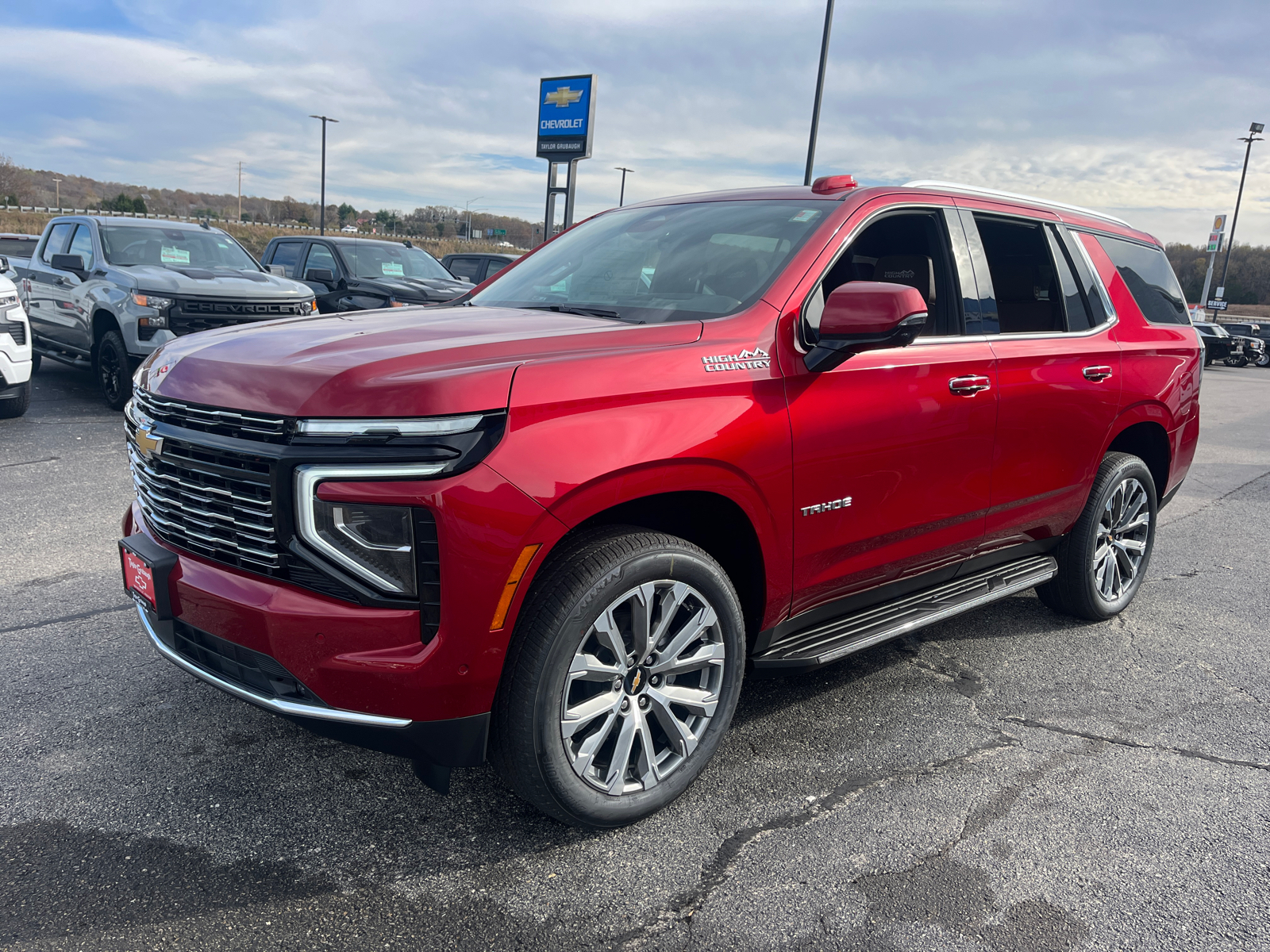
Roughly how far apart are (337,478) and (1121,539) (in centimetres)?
394

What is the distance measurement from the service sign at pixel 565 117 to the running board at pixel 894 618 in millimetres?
16313

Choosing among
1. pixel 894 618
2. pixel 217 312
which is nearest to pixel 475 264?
pixel 217 312

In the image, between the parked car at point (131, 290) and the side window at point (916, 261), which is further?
the parked car at point (131, 290)

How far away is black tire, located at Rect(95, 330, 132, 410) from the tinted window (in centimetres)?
813

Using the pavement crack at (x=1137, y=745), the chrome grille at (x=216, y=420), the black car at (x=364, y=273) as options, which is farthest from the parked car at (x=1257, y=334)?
the chrome grille at (x=216, y=420)

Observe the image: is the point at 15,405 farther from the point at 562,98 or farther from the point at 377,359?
the point at 562,98

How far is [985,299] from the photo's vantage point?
143 inches

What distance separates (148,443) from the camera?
2.61 meters

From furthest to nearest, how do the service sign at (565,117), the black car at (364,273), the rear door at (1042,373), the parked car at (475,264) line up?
the service sign at (565,117)
the parked car at (475,264)
the black car at (364,273)
the rear door at (1042,373)

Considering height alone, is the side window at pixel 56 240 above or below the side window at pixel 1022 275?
below

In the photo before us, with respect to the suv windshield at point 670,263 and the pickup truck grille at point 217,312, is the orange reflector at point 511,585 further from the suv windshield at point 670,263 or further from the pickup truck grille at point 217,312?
the pickup truck grille at point 217,312

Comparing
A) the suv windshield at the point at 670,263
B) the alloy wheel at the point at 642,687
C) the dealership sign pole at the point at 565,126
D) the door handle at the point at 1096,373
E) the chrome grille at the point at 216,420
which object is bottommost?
the alloy wheel at the point at 642,687

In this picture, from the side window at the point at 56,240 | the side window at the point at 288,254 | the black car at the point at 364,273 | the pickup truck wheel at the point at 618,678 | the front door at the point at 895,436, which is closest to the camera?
the pickup truck wheel at the point at 618,678

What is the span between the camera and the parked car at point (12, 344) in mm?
7762
